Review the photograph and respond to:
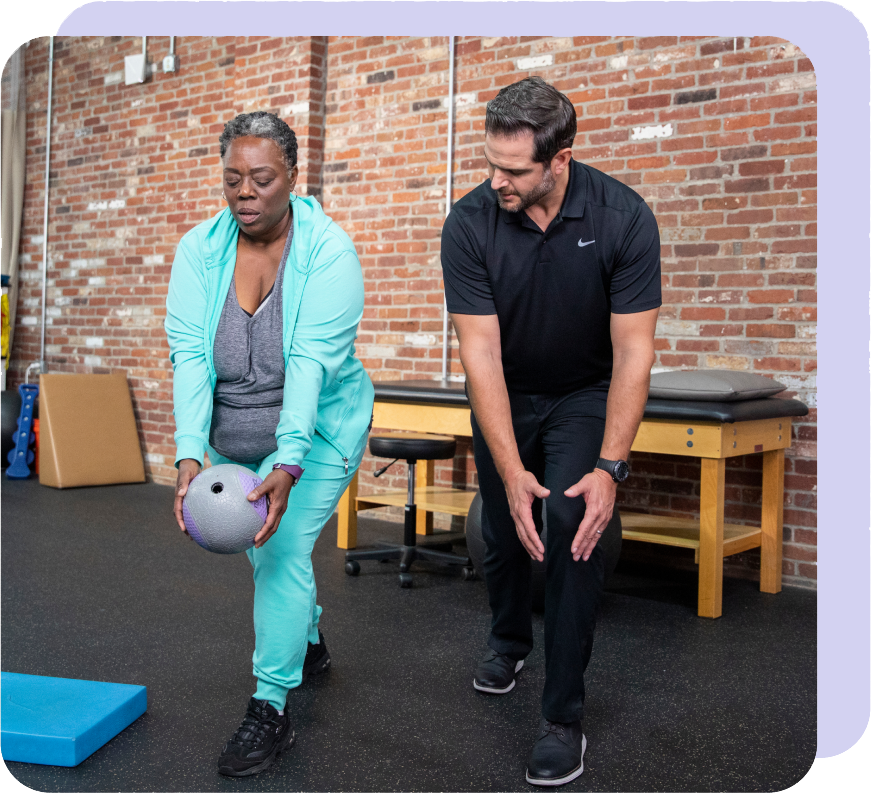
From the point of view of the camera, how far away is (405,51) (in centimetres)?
494

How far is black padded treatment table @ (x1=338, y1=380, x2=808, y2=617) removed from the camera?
10.7 ft

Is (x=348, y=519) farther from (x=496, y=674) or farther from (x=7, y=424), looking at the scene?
(x=7, y=424)

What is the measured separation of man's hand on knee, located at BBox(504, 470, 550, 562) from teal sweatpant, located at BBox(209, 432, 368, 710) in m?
0.43

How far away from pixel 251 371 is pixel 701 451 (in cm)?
185

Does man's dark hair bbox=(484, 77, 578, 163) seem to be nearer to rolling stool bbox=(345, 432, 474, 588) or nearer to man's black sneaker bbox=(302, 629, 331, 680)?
man's black sneaker bbox=(302, 629, 331, 680)

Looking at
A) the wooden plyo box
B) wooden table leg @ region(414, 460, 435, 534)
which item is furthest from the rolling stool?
the wooden plyo box

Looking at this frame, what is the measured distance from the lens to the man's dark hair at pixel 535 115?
1909 mm

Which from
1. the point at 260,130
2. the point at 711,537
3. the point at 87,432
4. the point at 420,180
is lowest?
the point at 711,537

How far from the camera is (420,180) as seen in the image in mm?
4914

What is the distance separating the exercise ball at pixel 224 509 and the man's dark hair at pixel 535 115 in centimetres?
94

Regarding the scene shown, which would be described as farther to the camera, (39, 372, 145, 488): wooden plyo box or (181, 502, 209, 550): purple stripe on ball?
(39, 372, 145, 488): wooden plyo box

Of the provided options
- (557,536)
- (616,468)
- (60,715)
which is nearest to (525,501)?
A: (557,536)

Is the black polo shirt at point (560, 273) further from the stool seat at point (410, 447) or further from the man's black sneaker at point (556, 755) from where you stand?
the stool seat at point (410, 447)

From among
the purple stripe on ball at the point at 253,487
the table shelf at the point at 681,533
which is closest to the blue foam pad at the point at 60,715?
the purple stripe on ball at the point at 253,487
